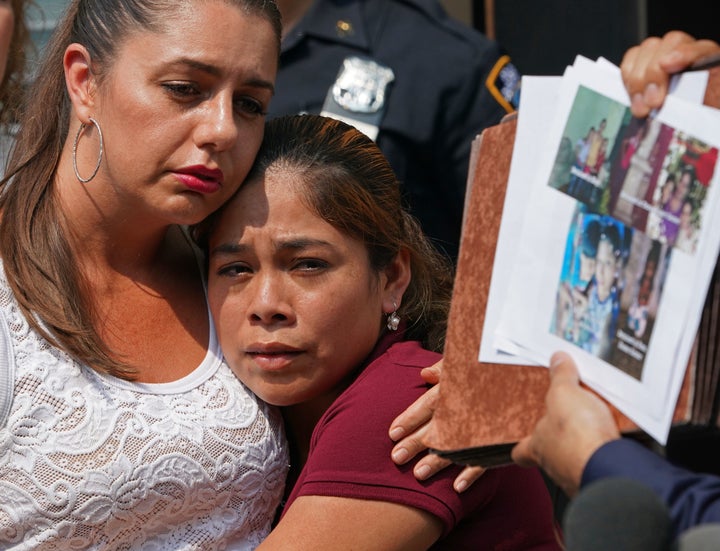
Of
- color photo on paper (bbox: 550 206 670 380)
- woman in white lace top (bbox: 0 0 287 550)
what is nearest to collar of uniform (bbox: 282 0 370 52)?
woman in white lace top (bbox: 0 0 287 550)

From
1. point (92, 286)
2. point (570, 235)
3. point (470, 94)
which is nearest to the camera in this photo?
point (570, 235)

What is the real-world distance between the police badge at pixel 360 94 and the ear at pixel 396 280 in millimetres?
800

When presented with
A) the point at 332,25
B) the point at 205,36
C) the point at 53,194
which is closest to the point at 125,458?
the point at 53,194

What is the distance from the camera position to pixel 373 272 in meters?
2.26

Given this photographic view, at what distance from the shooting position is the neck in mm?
3281

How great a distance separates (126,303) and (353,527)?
0.66 m

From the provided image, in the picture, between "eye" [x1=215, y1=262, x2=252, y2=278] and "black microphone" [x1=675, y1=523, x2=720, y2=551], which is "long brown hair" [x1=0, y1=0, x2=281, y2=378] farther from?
"black microphone" [x1=675, y1=523, x2=720, y2=551]

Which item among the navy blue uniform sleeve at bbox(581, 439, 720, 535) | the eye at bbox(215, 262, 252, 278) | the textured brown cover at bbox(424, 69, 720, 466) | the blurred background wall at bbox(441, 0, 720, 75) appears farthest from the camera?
the blurred background wall at bbox(441, 0, 720, 75)

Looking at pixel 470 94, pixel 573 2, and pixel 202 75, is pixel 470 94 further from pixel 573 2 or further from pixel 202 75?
pixel 202 75

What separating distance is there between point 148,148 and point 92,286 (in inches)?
12.5

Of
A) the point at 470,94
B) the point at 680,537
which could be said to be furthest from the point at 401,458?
the point at 470,94

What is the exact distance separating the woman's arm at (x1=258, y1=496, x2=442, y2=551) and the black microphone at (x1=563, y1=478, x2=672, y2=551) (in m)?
0.76

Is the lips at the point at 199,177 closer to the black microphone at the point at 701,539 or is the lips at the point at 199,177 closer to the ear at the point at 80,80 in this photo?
the ear at the point at 80,80

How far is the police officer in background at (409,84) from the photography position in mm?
3109
